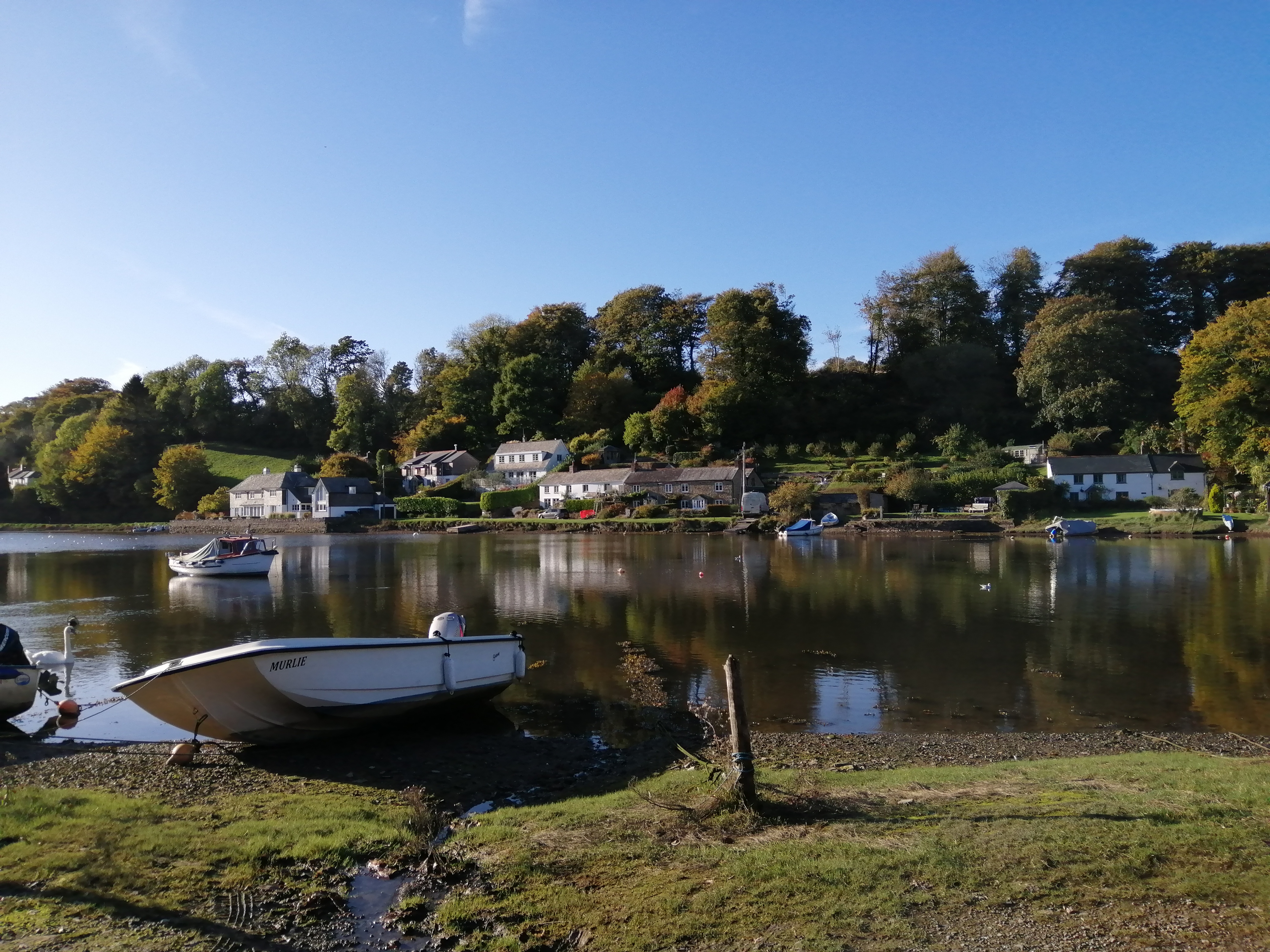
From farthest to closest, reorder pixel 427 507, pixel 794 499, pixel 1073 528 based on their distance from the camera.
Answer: pixel 427 507 < pixel 794 499 < pixel 1073 528

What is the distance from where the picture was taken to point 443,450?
98.5m

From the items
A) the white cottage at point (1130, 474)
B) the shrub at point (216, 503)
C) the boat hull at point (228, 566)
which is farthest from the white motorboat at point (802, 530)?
the shrub at point (216, 503)

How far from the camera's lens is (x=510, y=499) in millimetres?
82875

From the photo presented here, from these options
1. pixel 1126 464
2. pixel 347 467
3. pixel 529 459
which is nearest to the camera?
pixel 1126 464

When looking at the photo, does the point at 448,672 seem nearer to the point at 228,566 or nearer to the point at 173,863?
the point at 173,863

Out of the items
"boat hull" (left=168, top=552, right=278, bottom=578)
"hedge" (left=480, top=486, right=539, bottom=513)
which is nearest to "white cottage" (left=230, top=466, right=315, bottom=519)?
"hedge" (left=480, top=486, right=539, bottom=513)

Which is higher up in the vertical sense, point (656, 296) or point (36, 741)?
point (656, 296)

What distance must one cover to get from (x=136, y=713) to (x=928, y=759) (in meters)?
13.5

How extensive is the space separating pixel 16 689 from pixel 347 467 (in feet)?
276

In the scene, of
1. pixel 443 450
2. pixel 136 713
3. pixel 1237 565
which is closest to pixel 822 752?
pixel 136 713

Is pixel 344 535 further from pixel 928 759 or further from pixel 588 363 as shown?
pixel 928 759

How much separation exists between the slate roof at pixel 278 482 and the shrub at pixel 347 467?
2.13m

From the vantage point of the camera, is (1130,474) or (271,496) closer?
(1130,474)

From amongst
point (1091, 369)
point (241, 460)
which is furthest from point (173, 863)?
point (241, 460)
